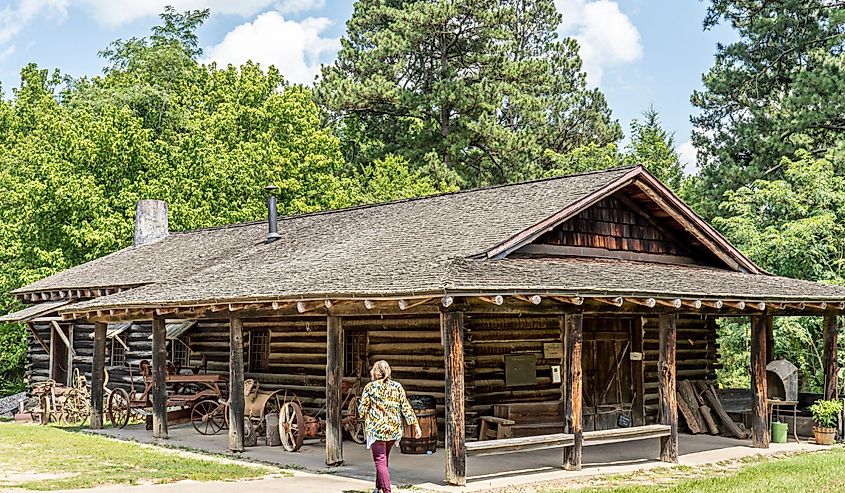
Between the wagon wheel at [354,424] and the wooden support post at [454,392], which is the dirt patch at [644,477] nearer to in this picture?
the wooden support post at [454,392]

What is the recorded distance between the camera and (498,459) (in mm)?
15672

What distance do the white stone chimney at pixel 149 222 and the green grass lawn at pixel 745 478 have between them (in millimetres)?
20044

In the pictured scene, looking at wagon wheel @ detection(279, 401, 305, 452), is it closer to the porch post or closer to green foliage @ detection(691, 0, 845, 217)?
the porch post

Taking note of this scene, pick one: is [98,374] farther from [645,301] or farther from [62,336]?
[645,301]

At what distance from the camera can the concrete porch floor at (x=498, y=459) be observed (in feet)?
45.4

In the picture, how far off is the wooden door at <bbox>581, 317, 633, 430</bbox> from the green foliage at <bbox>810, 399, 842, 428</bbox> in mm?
3424

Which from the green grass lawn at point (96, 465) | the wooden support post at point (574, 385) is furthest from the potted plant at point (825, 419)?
the green grass lawn at point (96, 465)

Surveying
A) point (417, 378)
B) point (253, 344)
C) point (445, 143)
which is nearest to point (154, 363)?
point (253, 344)

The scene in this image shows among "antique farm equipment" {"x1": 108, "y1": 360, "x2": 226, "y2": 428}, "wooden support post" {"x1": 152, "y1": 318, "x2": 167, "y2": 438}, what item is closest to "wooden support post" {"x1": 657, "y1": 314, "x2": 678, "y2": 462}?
"antique farm equipment" {"x1": 108, "y1": 360, "x2": 226, "y2": 428}

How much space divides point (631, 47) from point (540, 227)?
155 feet

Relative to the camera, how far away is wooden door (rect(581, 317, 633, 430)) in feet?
61.4

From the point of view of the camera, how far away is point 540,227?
16.5m

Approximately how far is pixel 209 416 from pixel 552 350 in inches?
272

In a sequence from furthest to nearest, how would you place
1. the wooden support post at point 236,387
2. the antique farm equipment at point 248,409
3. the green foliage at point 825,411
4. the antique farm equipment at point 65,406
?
1. the antique farm equipment at point 65,406
2. the green foliage at point 825,411
3. the antique farm equipment at point 248,409
4. the wooden support post at point 236,387
